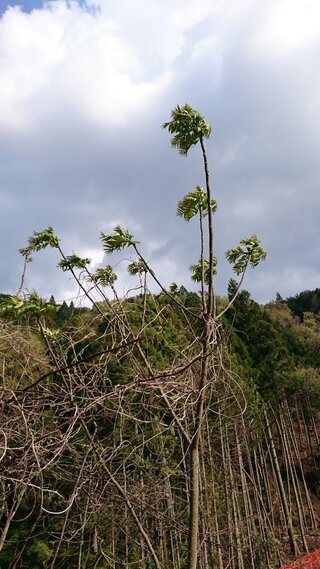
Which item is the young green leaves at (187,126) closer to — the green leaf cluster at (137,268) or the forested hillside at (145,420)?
the forested hillside at (145,420)

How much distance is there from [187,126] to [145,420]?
1592 millimetres

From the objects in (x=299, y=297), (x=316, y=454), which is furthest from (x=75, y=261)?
(x=299, y=297)

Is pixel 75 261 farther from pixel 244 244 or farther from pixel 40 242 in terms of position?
pixel 244 244

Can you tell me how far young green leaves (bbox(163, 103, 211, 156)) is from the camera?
2.44 m

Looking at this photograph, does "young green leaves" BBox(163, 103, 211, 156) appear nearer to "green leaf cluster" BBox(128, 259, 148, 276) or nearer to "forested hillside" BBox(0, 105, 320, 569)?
"forested hillside" BBox(0, 105, 320, 569)

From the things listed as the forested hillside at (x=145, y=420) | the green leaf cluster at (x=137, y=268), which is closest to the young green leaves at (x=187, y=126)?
the forested hillside at (x=145, y=420)

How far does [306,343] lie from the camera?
84.9ft

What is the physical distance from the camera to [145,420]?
248 centimetres

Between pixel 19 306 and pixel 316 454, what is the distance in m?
23.5

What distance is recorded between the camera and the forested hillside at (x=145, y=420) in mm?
1806

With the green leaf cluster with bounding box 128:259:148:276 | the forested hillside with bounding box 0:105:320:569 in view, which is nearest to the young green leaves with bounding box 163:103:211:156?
the forested hillside with bounding box 0:105:320:569

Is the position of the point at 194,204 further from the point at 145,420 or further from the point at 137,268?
the point at 145,420

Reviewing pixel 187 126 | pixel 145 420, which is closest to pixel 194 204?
pixel 187 126

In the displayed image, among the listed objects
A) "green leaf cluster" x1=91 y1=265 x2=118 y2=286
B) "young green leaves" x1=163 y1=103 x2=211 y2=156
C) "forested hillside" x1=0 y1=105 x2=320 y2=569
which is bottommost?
"forested hillside" x1=0 y1=105 x2=320 y2=569
